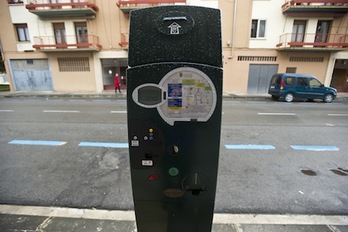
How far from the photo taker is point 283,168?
3719 mm

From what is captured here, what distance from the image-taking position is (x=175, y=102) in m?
1.43

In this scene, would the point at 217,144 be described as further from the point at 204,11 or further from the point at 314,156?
the point at 314,156

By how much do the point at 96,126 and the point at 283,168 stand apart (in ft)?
17.0

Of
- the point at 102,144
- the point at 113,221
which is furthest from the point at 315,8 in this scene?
the point at 113,221

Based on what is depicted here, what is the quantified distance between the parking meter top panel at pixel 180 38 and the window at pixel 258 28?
15.8 meters

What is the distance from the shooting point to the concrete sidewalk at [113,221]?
222 cm

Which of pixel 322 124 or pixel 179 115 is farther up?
pixel 179 115

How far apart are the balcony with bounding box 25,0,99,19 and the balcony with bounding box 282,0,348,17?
13.9 m

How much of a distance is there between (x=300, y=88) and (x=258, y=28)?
6297mm

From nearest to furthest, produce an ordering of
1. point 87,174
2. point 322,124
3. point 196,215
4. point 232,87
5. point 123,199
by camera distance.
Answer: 1. point 196,215
2. point 123,199
3. point 87,174
4. point 322,124
5. point 232,87

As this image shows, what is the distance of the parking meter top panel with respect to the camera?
1355 mm

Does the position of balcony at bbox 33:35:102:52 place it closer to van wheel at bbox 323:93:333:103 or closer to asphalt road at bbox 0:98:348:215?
asphalt road at bbox 0:98:348:215

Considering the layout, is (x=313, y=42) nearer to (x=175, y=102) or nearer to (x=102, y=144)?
(x=102, y=144)

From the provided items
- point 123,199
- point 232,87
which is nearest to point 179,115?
point 123,199
